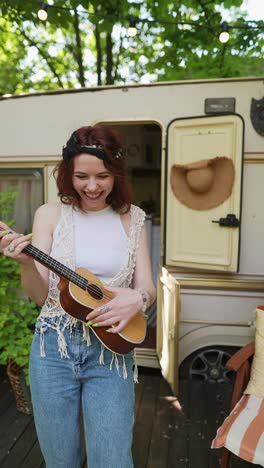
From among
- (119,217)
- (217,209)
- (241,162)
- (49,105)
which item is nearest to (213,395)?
(217,209)

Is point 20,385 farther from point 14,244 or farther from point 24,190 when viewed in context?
point 14,244

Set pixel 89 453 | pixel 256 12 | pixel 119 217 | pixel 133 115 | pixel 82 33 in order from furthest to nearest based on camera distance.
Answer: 1. pixel 82 33
2. pixel 256 12
3. pixel 133 115
4. pixel 119 217
5. pixel 89 453

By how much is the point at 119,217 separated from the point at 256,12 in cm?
332

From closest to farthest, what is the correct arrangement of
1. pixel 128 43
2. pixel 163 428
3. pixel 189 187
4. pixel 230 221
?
pixel 163 428, pixel 230 221, pixel 189 187, pixel 128 43

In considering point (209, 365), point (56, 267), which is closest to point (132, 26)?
point (56, 267)

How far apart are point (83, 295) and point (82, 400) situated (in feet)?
1.30

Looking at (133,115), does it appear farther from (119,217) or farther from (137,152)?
(137,152)

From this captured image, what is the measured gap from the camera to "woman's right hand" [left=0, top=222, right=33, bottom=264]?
119 cm

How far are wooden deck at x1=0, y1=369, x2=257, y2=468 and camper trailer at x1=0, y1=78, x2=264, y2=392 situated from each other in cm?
20

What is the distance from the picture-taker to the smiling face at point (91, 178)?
1310 millimetres

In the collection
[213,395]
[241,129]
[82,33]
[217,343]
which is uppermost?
[82,33]

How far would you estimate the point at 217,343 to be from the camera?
3357 mm

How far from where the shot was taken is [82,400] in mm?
1357

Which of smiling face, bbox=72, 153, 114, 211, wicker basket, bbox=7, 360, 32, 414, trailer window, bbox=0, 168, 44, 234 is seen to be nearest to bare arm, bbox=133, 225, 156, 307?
smiling face, bbox=72, 153, 114, 211
